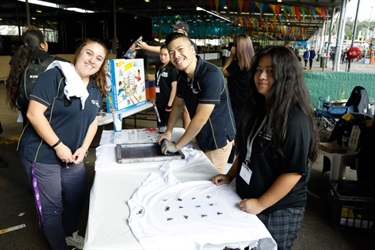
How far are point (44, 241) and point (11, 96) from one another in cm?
119

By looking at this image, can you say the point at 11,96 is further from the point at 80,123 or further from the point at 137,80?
the point at 137,80

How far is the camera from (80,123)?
5.67ft

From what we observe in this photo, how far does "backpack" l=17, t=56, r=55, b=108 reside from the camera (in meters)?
2.37

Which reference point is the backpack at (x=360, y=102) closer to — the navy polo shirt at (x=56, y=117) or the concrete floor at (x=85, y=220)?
the concrete floor at (x=85, y=220)

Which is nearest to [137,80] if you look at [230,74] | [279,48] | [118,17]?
[230,74]

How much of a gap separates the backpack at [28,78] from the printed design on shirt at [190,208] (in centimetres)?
168

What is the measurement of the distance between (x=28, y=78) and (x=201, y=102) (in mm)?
1490

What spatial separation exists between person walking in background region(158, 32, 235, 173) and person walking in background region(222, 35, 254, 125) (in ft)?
3.63

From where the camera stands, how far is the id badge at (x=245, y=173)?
1.30 meters

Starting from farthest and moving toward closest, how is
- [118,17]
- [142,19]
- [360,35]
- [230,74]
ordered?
[360,35] → [142,19] → [118,17] → [230,74]

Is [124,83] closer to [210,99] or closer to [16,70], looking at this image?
[16,70]

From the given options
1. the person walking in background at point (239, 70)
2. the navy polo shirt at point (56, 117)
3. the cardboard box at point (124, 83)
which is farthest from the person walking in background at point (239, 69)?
the navy polo shirt at point (56, 117)

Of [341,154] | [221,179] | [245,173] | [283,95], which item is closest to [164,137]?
[221,179]

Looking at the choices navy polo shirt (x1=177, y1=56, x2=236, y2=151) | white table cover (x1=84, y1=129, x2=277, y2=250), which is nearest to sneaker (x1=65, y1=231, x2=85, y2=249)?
white table cover (x1=84, y1=129, x2=277, y2=250)
